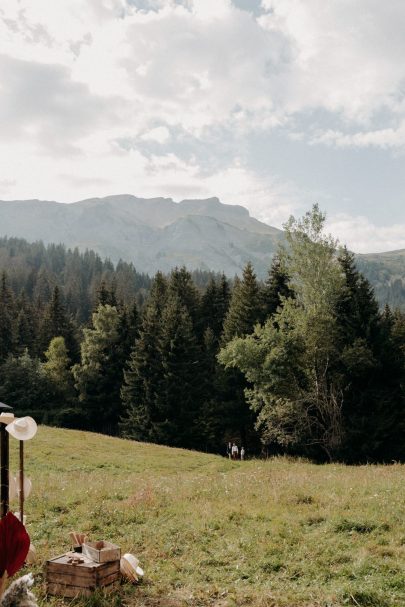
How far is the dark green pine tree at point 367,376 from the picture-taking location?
3919cm

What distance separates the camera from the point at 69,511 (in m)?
15.3

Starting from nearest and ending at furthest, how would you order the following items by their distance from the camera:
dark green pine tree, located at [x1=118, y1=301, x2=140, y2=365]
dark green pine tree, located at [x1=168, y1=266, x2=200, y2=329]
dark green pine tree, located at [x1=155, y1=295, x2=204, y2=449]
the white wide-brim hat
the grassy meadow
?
the grassy meadow, the white wide-brim hat, dark green pine tree, located at [x1=155, y1=295, x2=204, y2=449], dark green pine tree, located at [x1=118, y1=301, x2=140, y2=365], dark green pine tree, located at [x1=168, y1=266, x2=200, y2=329]

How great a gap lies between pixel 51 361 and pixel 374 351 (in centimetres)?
4596

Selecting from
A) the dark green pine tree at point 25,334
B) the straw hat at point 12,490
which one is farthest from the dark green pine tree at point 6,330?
the straw hat at point 12,490

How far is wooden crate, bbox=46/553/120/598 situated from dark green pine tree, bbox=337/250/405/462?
105ft

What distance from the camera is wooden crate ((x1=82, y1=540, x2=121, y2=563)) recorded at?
31.6 feet

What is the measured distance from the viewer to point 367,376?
41094 millimetres

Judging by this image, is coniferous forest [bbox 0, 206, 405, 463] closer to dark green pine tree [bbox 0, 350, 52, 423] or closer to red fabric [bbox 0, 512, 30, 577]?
dark green pine tree [bbox 0, 350, 52, 423]

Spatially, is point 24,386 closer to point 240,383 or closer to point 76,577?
point 240,383

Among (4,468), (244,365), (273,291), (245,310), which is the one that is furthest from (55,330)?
(4,468)

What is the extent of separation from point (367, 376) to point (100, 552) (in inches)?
1395

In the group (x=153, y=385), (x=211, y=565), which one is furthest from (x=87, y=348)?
(x=211, y=565)

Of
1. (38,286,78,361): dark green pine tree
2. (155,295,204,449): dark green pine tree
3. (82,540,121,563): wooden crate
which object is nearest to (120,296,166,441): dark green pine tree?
(155,295,204,449): dark green pine tree

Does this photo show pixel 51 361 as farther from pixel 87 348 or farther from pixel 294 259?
pixel 294 259
